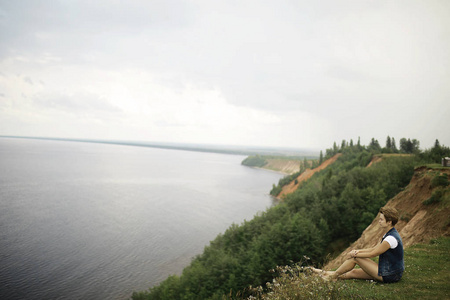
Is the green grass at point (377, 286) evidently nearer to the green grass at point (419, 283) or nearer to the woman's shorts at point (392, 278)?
the green grass at point (419, 283)

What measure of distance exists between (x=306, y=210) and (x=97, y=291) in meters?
28.8

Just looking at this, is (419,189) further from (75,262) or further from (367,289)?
(75,262)

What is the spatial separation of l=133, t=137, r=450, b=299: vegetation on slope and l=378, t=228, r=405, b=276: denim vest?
17.5m

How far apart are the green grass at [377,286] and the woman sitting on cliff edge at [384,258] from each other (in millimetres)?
233

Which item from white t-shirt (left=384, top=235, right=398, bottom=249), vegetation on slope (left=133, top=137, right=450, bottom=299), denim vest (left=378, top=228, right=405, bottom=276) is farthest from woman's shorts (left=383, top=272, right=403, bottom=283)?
vegetation on slope (left=133, top=137, right=450, bottom=299)

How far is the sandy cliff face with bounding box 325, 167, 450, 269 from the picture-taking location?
14740 millimetres

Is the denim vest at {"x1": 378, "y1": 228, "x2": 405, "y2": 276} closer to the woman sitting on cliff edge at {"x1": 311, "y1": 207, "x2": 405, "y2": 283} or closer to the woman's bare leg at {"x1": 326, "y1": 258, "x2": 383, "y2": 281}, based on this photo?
the woman sitting on cliff edge at {"x1": 311, "y1": 207, "x2": 405, "y2": 283}

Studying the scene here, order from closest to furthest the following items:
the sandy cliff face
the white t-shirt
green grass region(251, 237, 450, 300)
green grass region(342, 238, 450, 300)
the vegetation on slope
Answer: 1. green grass region(251, 237, 450, 300)
2. green grass region(342, 238, 450, 300)
3. the white t-shirt
4. the sandy cliff face
5. the vegetation on slope

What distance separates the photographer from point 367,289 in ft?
24.1

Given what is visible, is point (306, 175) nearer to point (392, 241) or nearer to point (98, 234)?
point (98, 234)

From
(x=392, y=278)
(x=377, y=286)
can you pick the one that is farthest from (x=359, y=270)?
(x=392, y=278)

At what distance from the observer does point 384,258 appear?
7508 millimetres

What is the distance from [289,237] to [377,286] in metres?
21.6

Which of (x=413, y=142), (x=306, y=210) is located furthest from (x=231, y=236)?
(x=413, y=142)
